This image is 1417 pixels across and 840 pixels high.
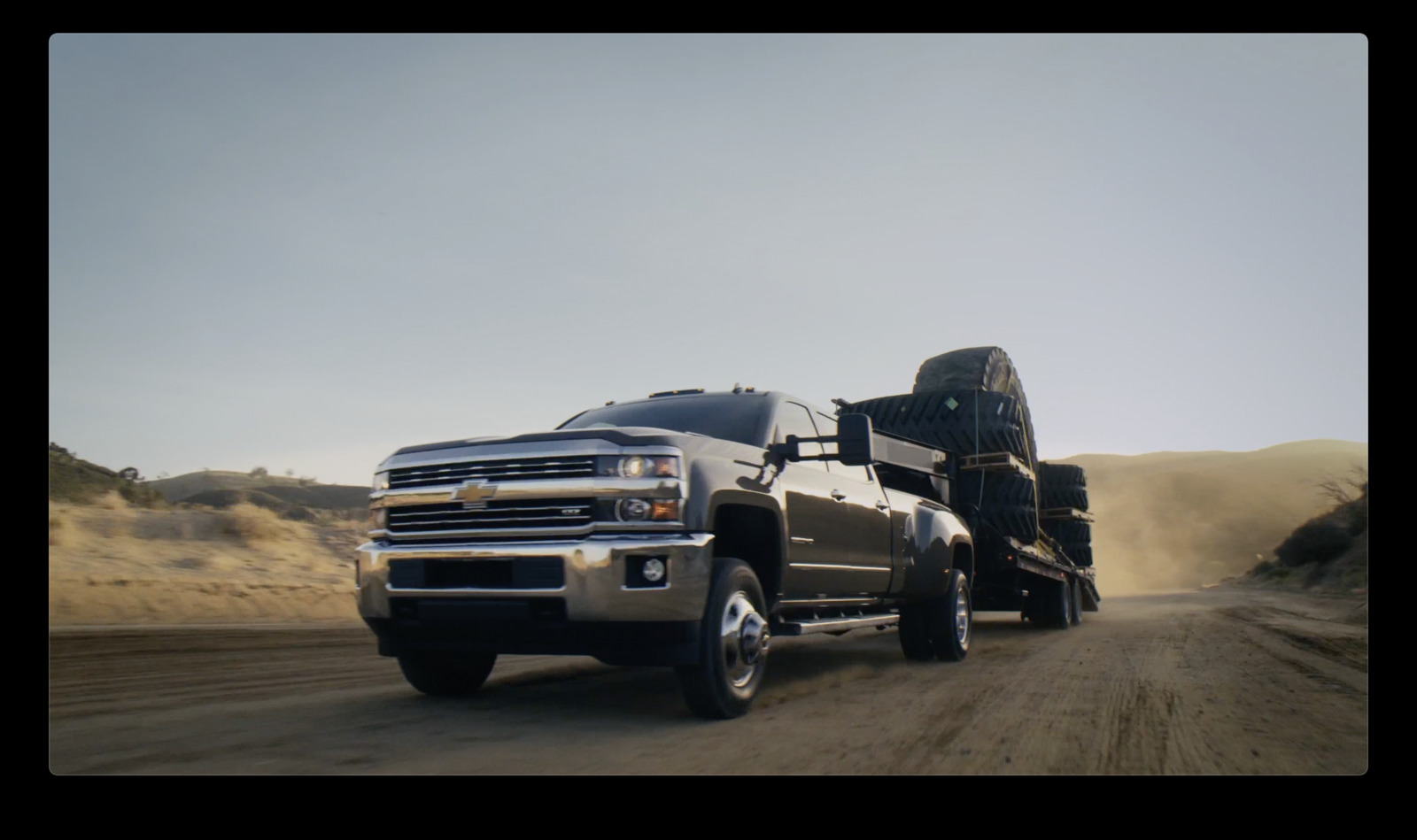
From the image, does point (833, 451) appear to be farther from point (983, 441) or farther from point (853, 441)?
point (983, 441)

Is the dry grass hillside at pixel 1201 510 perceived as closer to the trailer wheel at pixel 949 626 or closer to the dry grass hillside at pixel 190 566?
the dry grass hillside at pixel 190 566

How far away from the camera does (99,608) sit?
39.8ft

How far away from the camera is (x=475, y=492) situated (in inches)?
216

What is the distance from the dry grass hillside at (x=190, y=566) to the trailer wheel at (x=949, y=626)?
28.8 feet

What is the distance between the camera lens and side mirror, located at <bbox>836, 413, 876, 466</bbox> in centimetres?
625

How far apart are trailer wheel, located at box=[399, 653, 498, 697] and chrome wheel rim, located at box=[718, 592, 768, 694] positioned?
60.7 inches

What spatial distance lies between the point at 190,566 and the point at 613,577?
13.3 metres

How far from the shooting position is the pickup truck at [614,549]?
511 centimetres

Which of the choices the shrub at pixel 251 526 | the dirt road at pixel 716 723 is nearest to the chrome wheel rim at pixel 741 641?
the dirt road at pixel 716 723

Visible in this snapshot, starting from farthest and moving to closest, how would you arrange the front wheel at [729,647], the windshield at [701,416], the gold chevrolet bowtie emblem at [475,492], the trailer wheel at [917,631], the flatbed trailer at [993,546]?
the flatbed trailer at [993,546]
the trailer wheel at [917,631]
the windshield at [701,416]
the gold chevrolet bowtie emblem at [475,492]
the front wheel at [729,647]

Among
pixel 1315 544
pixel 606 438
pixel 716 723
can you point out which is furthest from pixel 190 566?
pixel 1315 544
